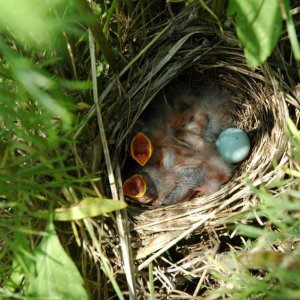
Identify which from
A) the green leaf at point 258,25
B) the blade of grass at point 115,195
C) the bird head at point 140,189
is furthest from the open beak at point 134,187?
the green leaf at point 258,25

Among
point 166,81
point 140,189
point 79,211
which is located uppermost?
point 166,81

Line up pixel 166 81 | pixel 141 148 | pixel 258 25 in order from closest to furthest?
pixel 258 25 < pixel 166 81 < pixel 141 148

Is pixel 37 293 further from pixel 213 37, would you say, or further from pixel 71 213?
pixel 213 37

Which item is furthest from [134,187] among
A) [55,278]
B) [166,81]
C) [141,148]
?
[55,278]

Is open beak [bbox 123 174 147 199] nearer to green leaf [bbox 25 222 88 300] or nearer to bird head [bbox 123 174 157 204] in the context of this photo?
bird head [bbox 123 174 157 204]

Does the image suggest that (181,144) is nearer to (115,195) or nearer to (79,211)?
(115,195)

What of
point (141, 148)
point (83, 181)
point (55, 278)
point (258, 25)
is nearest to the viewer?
point (258, 25)

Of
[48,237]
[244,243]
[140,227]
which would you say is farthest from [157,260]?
[48,237]

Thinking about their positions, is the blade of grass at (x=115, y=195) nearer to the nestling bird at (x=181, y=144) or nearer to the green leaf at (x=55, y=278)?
the green leaf at (x=55, y=278)
